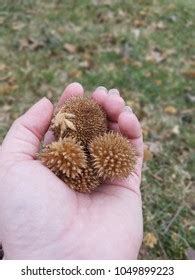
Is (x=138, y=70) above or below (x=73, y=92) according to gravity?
below

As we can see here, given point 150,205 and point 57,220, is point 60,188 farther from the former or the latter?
point 150,205

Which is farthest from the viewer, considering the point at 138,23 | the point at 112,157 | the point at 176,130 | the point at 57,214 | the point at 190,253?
the point at 138,23

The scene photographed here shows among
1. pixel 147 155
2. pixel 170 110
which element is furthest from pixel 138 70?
pixel 147 155

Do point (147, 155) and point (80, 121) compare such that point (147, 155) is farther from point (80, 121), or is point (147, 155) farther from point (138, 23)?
point (138, 23)

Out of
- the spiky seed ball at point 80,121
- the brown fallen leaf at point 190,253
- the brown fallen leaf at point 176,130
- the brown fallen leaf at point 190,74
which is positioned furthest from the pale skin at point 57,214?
the brown fallen leaf at point 190,74

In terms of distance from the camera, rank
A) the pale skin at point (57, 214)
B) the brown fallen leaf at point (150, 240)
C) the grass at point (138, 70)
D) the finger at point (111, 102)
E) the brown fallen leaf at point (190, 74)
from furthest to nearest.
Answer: the brown fallen leaf at point (190, 74) → the grass at point (138, 70) → the brown fallen leaf at point (150, 240) → the finger at point (111, 102) → the pale skin at point (57, 214)

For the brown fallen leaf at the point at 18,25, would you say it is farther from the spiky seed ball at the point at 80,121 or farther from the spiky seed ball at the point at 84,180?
the spiky seed ball at the point at 84,180
